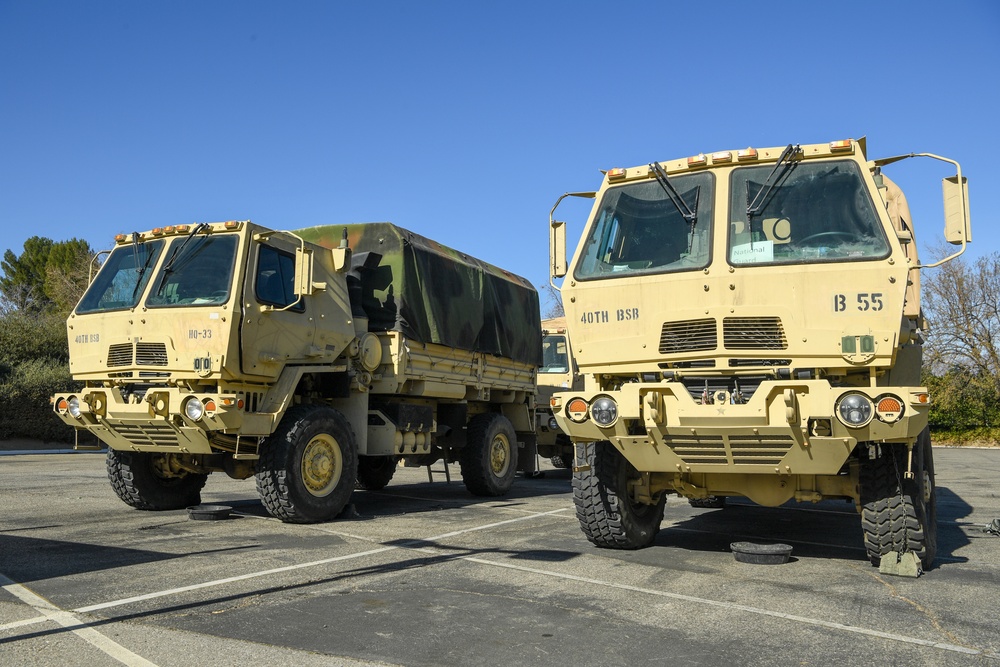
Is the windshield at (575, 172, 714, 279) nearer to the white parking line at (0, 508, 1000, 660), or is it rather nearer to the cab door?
the white parking line at (0, 508, 1000, 660)

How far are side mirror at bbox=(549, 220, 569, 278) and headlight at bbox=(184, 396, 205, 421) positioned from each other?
3768mm

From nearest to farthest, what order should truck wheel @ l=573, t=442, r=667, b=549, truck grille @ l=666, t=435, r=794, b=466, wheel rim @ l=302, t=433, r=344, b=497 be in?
truck grille @ l=666, t=435, r=794, b=466, truck wheel @ l=573, t=442, r=667, b=549, wheel rim @ l=302, t=433, r=344, b=497

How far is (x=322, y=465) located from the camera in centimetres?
966

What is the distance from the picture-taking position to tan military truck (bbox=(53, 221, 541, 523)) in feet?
29.2

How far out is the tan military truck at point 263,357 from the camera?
8898mm

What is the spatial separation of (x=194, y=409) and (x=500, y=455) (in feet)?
18.7

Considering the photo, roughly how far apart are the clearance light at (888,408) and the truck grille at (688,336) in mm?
1179

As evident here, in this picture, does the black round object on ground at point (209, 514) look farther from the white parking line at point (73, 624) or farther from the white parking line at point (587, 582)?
the white parking line at point (73, 624)

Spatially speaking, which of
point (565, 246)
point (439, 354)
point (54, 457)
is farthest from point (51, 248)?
point (565, 246)

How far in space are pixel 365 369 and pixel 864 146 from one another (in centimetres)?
613

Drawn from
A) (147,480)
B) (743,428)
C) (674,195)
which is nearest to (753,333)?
(743,428)

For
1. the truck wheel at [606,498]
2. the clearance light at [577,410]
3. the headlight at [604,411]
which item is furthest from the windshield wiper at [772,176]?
the truck wheel at [606,498]

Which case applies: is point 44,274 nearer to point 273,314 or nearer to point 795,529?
point 273,314

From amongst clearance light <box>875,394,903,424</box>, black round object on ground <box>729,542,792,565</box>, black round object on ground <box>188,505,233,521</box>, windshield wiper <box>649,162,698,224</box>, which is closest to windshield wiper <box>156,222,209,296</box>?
black round object on ground <box>188,505,233,521</box>
